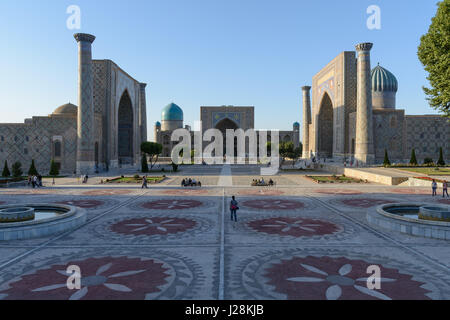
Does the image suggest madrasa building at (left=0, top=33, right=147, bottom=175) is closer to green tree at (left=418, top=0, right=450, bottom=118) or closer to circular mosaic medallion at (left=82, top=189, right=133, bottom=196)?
circular mosaic medallion at (left=82, top=189, right=133, bottom=196)

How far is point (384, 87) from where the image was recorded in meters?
51.5

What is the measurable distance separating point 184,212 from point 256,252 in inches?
218

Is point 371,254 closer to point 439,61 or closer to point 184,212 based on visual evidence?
point 184,212

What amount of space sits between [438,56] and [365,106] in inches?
619

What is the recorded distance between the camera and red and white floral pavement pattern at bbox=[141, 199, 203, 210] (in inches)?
541

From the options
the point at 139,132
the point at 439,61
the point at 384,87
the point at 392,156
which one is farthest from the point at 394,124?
the point at 139,132

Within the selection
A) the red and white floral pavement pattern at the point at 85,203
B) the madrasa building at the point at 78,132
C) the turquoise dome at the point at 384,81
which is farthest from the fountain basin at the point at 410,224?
the turquoise dome at the point at 384,81

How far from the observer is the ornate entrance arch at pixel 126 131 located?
143 ft

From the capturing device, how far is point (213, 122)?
6391 centimetres

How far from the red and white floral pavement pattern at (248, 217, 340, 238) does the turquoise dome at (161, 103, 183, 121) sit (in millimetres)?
66634

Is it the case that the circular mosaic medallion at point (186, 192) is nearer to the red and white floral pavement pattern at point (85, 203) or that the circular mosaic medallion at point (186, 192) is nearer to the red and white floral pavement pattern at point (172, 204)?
the red and white floral pavement pattern at point (172, 204)

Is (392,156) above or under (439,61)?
under

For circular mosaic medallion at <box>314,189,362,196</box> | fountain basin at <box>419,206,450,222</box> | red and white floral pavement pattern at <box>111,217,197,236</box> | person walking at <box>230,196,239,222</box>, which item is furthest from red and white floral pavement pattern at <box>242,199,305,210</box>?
fountain basin at <box>419,206,450,222</box>
